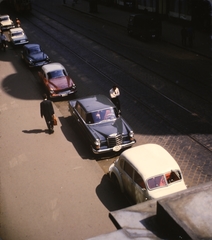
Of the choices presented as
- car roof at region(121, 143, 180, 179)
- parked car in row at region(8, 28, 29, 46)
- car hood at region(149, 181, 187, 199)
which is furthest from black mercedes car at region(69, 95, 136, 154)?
parked car in row at region(8, 28, 29, 46)

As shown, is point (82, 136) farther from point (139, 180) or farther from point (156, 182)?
point (156, 182)

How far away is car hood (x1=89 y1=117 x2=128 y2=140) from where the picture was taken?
13.5m

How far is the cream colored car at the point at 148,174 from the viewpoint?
1005 cm

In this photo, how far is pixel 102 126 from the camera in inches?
549

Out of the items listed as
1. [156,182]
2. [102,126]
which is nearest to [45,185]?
[102,126]

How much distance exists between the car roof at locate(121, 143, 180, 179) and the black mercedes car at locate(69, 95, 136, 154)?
2.25 metres

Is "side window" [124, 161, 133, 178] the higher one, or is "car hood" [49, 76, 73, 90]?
"car hood" [49, 76, 73, 90]

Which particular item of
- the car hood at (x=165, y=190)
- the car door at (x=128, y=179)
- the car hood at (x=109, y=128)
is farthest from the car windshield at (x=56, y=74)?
the car hood at (x=165, y=190)

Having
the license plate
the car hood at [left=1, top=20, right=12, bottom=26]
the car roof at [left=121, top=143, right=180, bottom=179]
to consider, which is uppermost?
the car hood at [left=1, top=20, right=12, bottom=26]

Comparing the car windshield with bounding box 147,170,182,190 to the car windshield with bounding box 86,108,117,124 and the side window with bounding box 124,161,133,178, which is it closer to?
the side window with bounding box 124,161,133,178

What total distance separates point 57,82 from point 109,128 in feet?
22.3

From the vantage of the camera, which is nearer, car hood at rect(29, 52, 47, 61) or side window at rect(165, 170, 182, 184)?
side window at rect(165, 170, 182, 184)

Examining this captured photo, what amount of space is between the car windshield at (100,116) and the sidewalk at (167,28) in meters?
13.2

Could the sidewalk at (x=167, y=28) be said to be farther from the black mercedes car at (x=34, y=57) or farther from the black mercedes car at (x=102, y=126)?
the black mercedes car at (x=102, y=126)
